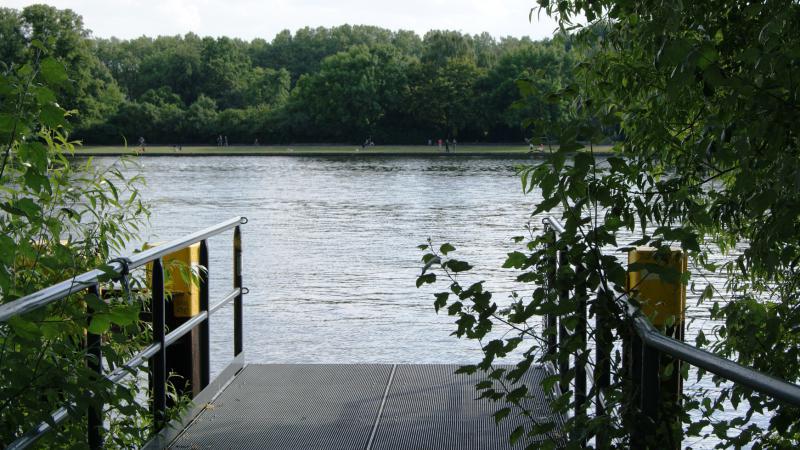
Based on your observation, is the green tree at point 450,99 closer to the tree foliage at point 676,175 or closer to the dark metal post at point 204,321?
the dark metal post at point 204,321

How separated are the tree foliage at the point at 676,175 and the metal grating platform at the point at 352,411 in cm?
135

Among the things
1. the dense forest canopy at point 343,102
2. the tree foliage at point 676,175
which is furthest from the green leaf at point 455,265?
the dense forest canopy at point 343,102

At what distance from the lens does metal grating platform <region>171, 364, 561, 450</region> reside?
5234 mm

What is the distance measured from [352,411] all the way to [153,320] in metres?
1.35

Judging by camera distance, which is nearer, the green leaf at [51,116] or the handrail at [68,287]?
the green leaf at [51,116]

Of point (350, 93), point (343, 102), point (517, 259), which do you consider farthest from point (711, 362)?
point (350, 93)

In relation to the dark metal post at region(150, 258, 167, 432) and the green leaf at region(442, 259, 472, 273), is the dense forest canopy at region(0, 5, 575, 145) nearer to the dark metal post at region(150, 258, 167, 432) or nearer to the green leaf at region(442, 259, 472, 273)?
the dark metal post at region(150, 258, 167, 432)

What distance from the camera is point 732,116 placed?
12.0 feet

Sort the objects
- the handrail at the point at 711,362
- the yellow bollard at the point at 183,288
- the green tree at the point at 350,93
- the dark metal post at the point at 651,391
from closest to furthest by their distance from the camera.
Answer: the handrail at the point at 711,362 → the dark metal post at the point at 651,391 → the yellow bollard at the point at 183,288 → the green tree at the point at 350,93

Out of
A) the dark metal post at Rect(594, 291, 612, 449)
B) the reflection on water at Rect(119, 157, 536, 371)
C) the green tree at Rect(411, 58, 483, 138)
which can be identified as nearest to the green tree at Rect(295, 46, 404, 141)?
the green tree at Rect(411, 58, 483, 138)

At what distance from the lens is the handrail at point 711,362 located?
193 centimetres

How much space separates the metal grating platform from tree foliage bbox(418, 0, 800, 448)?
4.43 feet

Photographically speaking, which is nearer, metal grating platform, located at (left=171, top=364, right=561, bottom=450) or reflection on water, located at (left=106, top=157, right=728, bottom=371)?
metal grating platform, located at (left=171, top=364, right=561, bottom=450)

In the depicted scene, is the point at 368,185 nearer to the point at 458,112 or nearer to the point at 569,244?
the point at 569,244
